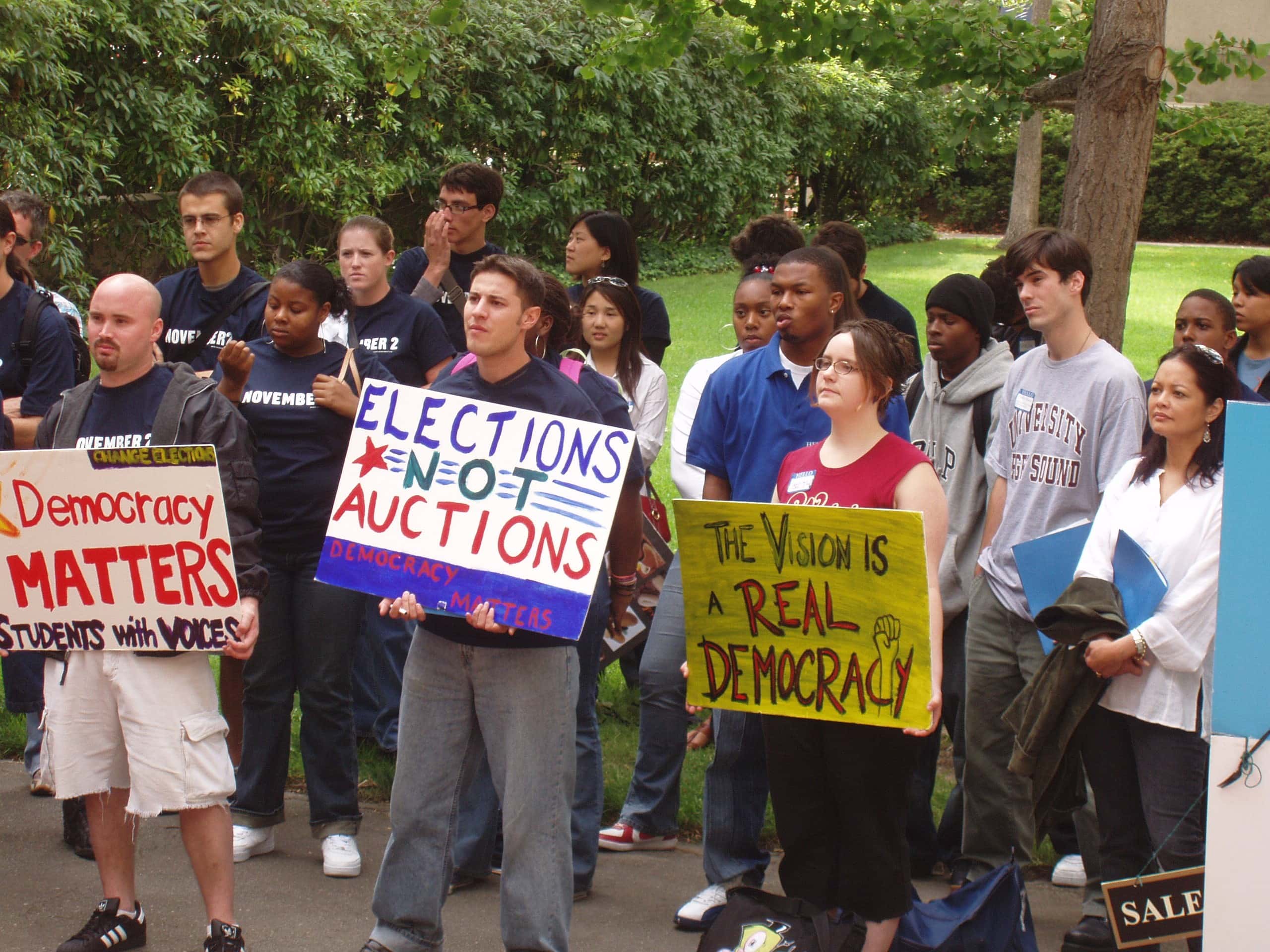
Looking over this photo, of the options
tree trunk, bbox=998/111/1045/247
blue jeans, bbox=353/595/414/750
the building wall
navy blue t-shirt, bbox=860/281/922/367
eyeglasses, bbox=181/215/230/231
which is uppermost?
the building wall

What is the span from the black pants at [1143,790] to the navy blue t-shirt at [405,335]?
2.95 m

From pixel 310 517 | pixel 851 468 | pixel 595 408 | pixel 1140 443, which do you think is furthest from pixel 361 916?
pixel 1140 443

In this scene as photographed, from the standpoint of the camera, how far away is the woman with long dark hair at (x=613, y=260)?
5.99m

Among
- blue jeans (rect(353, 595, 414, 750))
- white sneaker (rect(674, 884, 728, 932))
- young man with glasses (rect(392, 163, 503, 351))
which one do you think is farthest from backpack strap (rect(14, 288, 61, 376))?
white sneaker (rect(674, 884, 728, 932))

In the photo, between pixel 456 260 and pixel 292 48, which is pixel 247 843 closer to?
pixel 456 260

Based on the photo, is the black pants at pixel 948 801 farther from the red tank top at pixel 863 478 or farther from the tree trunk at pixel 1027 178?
the tree trunk at pixel 1027 178

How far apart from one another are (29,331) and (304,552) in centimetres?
141

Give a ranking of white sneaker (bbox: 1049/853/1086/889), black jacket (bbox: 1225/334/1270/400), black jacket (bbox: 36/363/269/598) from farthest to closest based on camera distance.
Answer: black jacket (bbox: 1225/334/1270/400), white sneaker (bbox: 1049/853/1086/889), black jacket (bbox: 36/363/269/598)

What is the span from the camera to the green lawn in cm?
584

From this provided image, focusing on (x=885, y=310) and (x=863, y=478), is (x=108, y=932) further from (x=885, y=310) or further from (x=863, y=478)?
(x=885, y=310)

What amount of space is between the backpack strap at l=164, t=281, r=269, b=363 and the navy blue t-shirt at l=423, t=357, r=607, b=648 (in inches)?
64.7

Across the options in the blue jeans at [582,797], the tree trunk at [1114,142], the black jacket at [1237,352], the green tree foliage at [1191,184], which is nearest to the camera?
the blue jeans at [582,797]

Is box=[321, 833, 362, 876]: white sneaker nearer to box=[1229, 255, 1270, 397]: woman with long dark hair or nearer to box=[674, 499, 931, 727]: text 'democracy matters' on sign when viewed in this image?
box=[674, 499, 931, 727]: text 'democracy matters' on sign

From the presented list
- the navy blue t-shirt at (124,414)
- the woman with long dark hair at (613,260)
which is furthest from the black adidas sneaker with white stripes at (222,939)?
the woman with long dark hair at (613,260)
